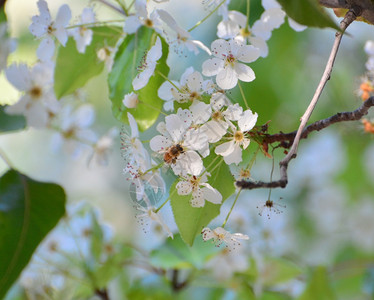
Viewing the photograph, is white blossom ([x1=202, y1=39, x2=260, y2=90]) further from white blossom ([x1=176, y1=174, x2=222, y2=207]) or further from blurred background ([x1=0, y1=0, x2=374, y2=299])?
blurred background ([x1=0, y1=0, x2=374, y2=299])

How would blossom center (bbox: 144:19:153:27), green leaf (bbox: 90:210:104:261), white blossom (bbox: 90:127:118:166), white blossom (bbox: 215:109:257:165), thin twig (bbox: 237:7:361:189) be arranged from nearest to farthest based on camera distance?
thin twig (bbox: 237:7:361:189)
white blossom (bbox: 215:109:257:165)
blossom center (bbox: 144:19:153:27)
white blossom (bbox: 90:127:118:166)
green leaf (bbox: 90:210:104:261)

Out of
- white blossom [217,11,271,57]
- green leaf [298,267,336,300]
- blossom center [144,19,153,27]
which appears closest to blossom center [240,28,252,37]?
white blossom [217,11,271,57]

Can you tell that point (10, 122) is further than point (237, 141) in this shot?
Yes

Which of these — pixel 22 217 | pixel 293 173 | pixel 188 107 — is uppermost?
pixel 293 173

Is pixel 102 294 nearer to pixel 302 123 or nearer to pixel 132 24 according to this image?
pixel 132 24

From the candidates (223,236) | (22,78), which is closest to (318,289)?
(223,236)

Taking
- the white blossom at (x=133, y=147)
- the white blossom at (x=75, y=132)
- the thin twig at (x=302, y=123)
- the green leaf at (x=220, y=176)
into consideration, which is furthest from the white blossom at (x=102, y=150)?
the thin twig at (x=302, y=123)

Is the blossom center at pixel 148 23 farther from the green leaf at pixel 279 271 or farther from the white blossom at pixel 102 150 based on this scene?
the green leaf at pixel 279 271
